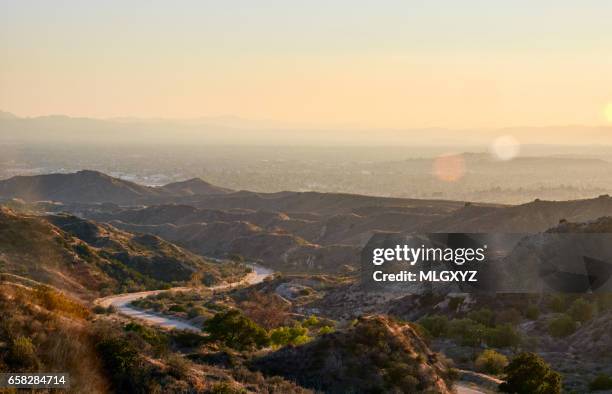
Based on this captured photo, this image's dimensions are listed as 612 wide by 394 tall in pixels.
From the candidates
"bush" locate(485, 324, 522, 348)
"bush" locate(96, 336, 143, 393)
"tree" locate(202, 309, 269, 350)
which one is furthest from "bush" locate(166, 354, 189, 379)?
"bush" locate(485, 324, 522, 348)

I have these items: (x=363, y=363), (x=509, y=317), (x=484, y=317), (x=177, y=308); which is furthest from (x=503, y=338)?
(x=177, y=308)

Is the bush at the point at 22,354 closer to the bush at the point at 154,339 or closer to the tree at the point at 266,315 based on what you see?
the bush at the point at 154,339

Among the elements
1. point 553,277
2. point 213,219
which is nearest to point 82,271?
point 553,277

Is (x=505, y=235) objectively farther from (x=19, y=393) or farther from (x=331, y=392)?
(x=19, y=393)

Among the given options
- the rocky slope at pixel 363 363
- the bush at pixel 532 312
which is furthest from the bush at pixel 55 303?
the bush at pixel 532 312

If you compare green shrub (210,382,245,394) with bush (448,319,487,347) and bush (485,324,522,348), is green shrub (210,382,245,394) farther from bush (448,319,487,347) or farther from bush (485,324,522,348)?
bush (485,324,522,348)

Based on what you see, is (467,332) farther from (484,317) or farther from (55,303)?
(55,303)
